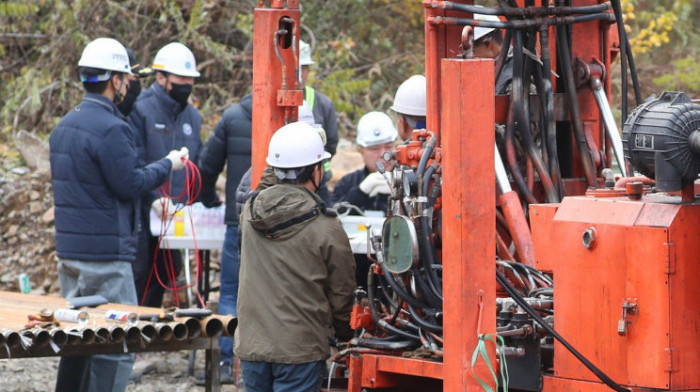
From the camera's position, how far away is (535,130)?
251 inches

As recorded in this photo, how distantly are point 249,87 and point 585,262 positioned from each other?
979 cm

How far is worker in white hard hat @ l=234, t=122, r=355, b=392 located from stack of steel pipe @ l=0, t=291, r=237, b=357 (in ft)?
2.63

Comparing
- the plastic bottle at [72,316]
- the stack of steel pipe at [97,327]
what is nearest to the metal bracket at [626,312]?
the stack of steel pipe at [97,327]

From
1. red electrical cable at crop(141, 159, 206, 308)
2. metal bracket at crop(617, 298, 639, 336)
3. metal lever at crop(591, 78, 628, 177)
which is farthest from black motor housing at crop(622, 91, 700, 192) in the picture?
red electrical cable at crop(141, 159, 206, 308)

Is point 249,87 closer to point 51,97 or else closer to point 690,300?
point 51,97

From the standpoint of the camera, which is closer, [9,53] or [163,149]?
[163,149]

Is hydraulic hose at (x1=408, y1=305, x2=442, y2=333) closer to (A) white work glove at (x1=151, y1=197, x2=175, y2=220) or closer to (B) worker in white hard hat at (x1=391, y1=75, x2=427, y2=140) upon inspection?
(B) worker in white hard hat at (x1=391, y1=75, x2=427, y2=140)

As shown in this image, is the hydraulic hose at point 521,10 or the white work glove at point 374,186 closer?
the hydraulic hose at point 521,10

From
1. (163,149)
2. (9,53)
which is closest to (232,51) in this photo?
(9,53)

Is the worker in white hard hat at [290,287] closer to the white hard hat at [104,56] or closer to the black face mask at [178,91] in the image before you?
the white hard hat at [104,56]

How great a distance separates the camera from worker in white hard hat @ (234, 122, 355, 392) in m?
6.02

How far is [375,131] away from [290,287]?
343 cm

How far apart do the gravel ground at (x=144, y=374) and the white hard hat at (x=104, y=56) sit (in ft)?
8.06

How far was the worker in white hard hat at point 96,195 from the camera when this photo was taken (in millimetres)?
7938
